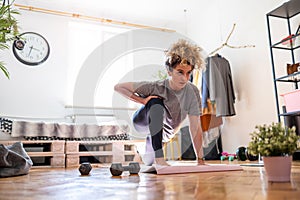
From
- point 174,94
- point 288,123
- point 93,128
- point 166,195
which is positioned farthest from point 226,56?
point 166,195

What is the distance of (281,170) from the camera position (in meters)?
1.00

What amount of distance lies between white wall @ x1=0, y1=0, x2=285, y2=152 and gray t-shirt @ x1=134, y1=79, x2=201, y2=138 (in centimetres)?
150

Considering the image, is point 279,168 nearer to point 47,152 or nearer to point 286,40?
point 286,40

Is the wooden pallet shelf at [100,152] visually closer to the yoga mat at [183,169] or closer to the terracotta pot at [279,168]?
the yoga mat at [183,169]

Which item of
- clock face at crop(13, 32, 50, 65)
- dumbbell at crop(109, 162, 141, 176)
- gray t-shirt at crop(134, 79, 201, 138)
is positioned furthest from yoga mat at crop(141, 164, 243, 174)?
clock face at crop(13, 32, 50, 65)

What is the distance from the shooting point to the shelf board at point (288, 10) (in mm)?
2650

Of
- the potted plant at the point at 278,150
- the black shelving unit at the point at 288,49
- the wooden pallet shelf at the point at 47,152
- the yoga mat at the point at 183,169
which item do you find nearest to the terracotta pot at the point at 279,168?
the potted plant at the point at 278,150

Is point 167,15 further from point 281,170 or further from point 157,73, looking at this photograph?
point 281,170

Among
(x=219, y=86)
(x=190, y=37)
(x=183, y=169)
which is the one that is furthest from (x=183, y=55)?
(x=190, y=37)

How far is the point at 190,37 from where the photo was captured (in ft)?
15.7

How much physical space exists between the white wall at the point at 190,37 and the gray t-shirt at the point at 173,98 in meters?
1.50

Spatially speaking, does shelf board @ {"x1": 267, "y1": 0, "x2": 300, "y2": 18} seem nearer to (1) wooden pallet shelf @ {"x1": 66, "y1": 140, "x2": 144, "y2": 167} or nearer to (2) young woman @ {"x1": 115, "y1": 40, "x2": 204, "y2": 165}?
→ (2) young woman @ {"x1": 115, "y1": 40, "x2": 204, "y2": 165}

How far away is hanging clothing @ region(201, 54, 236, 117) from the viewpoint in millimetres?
3309

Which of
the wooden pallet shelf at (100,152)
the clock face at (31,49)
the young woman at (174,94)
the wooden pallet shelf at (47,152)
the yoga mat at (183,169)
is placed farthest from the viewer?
the clock face at (31,49)
